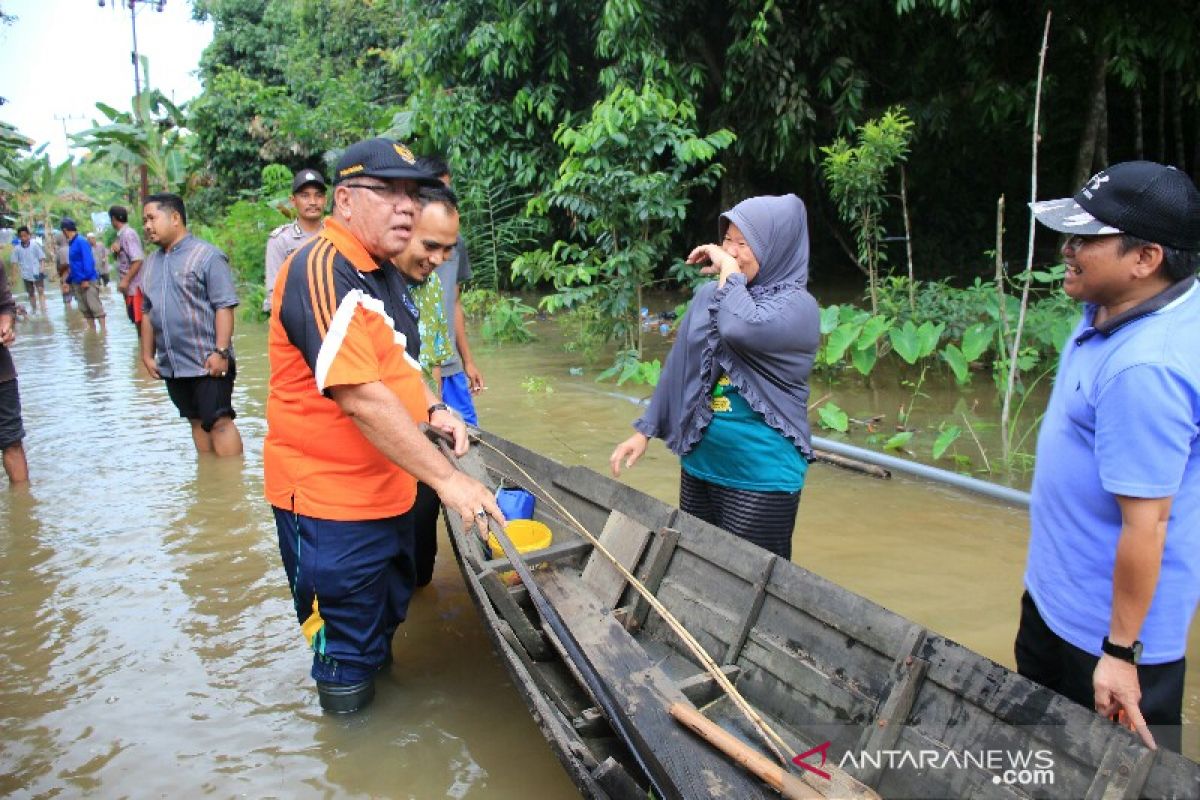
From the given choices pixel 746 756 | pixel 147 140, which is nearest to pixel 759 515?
pixel 746 756

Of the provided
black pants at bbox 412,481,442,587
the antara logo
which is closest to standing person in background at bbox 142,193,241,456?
black pants at bbox 412,481,442,587

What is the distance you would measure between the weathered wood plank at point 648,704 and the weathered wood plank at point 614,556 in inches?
5.7

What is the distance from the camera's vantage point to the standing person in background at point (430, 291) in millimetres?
3152

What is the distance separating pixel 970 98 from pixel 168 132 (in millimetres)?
16689

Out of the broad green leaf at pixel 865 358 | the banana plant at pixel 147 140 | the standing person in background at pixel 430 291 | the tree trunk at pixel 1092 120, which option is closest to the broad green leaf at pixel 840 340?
the broad green leaf at pixel 865 358

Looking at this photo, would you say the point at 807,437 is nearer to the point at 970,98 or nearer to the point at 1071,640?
the point at 1071,640

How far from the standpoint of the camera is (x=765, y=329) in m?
2.61

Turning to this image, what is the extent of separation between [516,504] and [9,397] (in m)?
3.40

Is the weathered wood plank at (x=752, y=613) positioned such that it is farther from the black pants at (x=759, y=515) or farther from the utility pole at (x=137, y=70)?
the utility pole at (x=137, y=70)

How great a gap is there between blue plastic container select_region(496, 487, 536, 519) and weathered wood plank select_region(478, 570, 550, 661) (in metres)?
0.86

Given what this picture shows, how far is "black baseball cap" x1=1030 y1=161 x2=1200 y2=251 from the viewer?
5.25 feet

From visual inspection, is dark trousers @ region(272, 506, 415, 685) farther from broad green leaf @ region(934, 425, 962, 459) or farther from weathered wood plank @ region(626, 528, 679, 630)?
broad green leaf @ region(934, 425, 962, 459)

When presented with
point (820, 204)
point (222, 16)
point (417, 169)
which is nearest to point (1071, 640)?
point (417, 169)

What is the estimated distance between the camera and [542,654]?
2.84 metres
